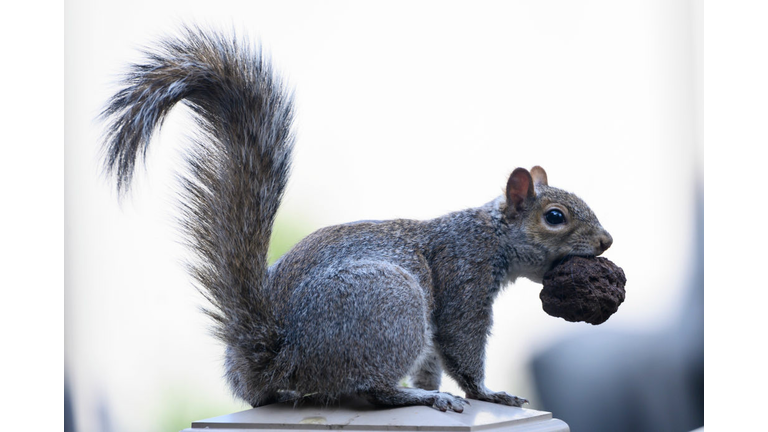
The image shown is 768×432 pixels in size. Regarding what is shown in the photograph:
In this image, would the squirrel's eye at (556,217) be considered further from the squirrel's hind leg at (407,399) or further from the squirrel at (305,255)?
the squirrel's hind leg at (407,399)

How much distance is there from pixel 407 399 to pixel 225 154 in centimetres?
51

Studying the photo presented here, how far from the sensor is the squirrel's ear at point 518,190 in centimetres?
118

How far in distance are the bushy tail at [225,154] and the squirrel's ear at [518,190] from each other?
41 centimetres

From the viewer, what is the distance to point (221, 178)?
1.12 meters

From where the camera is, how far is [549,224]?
1.17 metres

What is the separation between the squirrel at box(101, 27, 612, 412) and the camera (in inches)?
40.8

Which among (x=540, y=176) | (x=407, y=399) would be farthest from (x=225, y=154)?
(x=540, y=176)

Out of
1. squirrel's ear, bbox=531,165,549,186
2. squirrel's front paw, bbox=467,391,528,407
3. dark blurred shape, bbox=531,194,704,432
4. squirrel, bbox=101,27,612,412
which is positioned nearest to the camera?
squirrel, bbox=101,27,612,412

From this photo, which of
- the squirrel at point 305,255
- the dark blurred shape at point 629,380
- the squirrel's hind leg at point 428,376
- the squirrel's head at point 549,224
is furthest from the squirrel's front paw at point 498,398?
the dark blurred shape at point 629,380

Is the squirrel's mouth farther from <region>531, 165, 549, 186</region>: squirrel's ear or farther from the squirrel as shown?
<region>531, 165, 549, 186</region>: squirrel's ear

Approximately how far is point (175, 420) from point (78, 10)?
1.30 meters

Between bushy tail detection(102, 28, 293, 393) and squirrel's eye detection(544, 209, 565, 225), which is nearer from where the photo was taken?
bushy tail detection(102, 28, 293, 393)

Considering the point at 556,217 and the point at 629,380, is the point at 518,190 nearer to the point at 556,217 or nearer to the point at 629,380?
the point at 556,217

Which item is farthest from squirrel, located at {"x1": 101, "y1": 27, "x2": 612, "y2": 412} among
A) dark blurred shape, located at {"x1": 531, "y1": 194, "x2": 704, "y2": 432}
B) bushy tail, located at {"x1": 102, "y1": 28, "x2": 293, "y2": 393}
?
dark blurred shape, located at {"x1": 531, "y1": 194, "x2": 704, "y2": 432}
